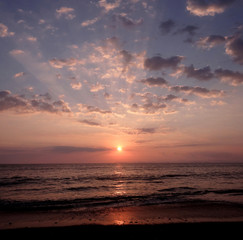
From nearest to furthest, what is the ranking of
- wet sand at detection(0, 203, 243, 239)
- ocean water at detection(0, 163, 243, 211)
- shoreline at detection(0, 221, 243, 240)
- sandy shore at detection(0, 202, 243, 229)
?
shoreline at detection(0, 221, 243, 240) < wet sand at detection(0, 203, 243, 239) < sandy shore at detection(0, 202, 243, 229) < ocean water at detection(0, 163, 243, 211)

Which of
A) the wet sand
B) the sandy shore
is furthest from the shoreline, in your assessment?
the sandy shore

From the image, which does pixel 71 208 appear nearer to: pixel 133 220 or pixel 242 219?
pixel 133 220

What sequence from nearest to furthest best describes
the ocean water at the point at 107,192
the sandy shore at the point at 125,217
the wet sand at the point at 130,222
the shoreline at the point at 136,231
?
the shoreline at the point at 136,231
the wet sand at the point at 130,222
the sandy shore at the point at 125,217
the ocean water at the point at 107,192

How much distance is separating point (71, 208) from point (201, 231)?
1156 cm

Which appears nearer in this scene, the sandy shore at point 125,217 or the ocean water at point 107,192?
the sandy shore at point 125,217

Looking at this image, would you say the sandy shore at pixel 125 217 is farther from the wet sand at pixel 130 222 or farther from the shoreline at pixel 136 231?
the shoreline at pixel 136 231

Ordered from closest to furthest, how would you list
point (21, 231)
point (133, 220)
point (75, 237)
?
point (75, 237), point (21, 231), point (133, 220)

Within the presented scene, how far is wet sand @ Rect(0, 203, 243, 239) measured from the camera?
1070cm

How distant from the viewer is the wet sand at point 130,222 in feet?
35.1

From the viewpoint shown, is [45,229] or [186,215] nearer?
[45,229]

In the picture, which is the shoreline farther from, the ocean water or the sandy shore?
the ocean water

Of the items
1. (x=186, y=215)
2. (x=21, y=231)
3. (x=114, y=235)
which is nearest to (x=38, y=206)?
(x=21, y=231)

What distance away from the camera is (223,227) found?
11500 mm

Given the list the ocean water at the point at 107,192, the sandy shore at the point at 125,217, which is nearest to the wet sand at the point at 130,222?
the sandy shore at the point at 125,217
